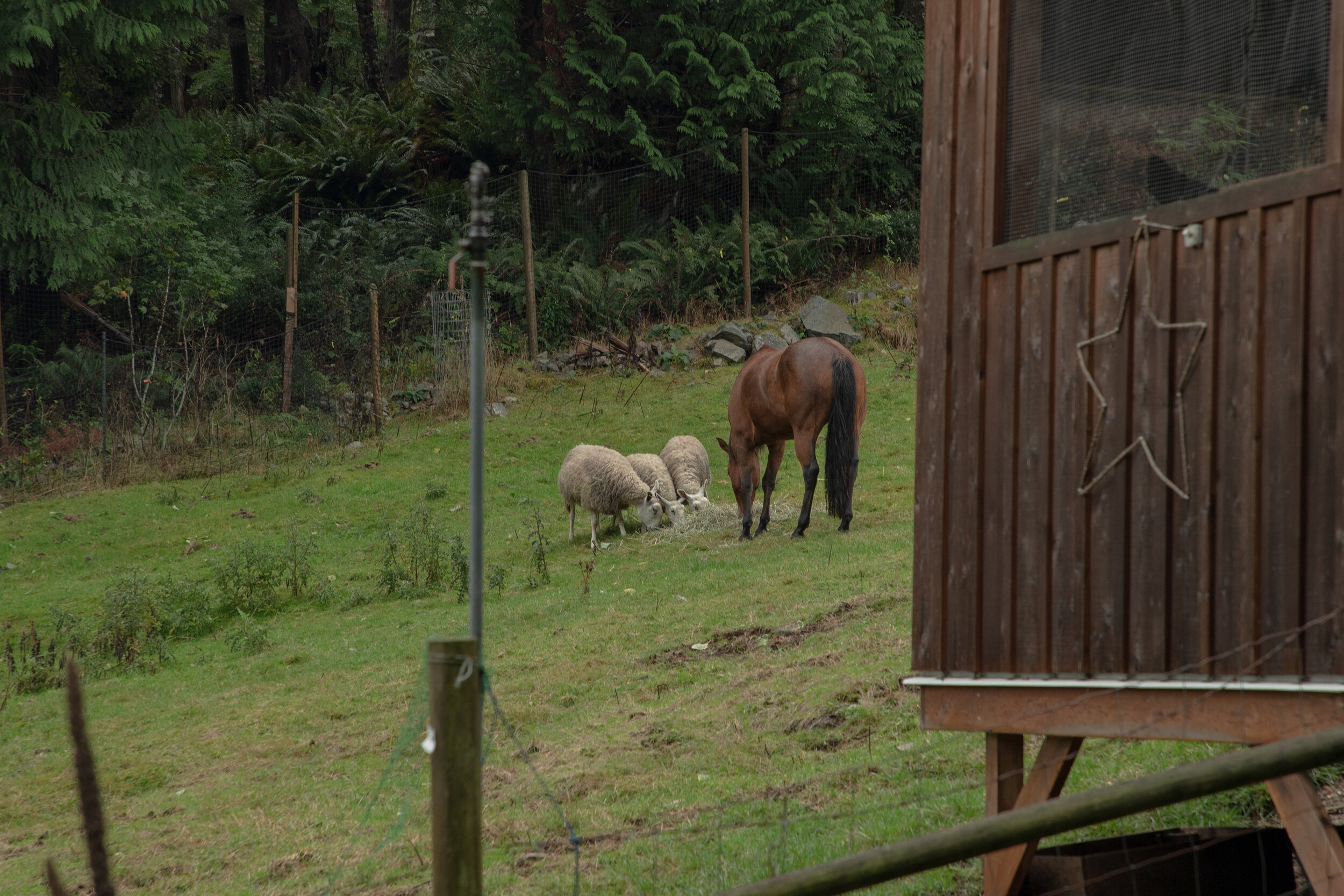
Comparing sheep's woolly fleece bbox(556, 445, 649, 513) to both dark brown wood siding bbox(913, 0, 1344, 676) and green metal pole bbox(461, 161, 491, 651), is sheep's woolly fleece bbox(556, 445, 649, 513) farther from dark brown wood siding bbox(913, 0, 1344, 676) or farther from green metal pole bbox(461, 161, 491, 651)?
green metal pole bbox(461, 161, 491, 651)

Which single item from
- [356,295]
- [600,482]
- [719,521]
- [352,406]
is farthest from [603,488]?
[356,295]

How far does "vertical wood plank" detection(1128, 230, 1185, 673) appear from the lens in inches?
141

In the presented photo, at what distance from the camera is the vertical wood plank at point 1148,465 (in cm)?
357

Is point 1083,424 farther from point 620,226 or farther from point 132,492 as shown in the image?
point 620,226

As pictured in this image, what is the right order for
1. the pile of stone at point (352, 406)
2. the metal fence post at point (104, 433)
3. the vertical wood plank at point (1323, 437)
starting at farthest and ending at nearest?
the pile of stone at point (352, 406)
the metal fence post at point (104, 433)
the vertical wood plank at point (1323, 437)

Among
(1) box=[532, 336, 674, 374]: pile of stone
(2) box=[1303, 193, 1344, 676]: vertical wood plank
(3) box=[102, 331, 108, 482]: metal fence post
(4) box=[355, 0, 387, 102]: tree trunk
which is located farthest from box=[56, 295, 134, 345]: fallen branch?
(2) box=[1303, 193, 1344, 676]: vertical wood plank

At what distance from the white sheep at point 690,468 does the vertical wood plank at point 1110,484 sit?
10.3 meters

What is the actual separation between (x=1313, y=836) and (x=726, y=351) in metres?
17.9

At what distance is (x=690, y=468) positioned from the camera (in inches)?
576

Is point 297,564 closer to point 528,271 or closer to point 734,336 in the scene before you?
point 528,271

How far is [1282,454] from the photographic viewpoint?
3293 mm

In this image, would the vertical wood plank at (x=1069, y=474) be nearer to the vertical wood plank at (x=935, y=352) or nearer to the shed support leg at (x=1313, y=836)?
the vertical wood plank at (x=935, y=352)

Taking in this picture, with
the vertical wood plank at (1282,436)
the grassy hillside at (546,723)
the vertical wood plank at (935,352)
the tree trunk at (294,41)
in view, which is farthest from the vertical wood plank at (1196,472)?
the tree trunk at (294,41)

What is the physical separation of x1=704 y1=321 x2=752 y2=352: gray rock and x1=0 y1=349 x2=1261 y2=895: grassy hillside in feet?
21.7
